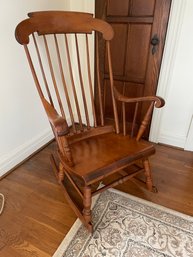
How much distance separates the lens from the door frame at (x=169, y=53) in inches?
60.7

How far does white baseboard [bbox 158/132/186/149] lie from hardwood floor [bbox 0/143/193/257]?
11 cm

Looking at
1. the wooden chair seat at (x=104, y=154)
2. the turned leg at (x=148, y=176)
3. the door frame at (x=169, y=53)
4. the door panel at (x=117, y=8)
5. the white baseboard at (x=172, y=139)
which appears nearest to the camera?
the wooden chair seat at (x=104, y=154)

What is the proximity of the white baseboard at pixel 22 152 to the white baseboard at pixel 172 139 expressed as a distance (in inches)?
42.8

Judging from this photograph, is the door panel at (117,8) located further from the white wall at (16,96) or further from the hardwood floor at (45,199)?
the hardwood floor at (45,199)

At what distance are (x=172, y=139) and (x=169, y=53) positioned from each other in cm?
78

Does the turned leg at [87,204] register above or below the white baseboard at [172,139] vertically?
above

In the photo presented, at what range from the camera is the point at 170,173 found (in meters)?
1.63

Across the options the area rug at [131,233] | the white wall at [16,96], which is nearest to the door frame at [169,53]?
the area rug at [131,233]

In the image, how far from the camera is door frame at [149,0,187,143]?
154cm

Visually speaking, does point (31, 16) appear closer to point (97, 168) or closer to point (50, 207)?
point (97, 168)

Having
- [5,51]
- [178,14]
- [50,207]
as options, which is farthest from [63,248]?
[178,14]

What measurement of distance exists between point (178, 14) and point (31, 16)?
109 cm

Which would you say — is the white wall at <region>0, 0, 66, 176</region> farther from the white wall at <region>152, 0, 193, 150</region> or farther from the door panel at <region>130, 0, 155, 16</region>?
the white wall at <region>152, 0, 193, 150</region>

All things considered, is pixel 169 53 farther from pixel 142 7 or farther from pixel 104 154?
pixel 104 154
